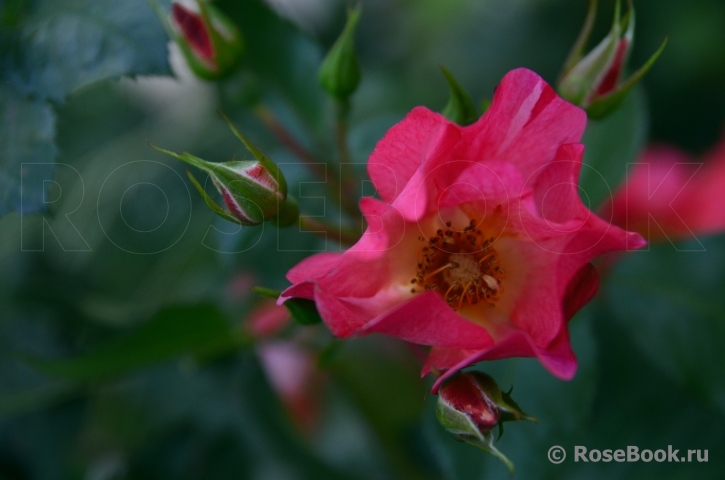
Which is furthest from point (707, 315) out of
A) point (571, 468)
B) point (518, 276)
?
point (518, 276)

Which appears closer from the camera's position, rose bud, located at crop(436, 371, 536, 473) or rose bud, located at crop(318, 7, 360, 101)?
rose bud, located at crop(436, 371, 536, 473)

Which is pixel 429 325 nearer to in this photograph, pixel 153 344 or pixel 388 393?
pixel 153 344

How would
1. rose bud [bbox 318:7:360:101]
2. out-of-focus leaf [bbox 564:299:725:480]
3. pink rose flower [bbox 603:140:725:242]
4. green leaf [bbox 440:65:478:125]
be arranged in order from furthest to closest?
pink rose flower [bbox 603:140:725:242]
out-of-focus leaf [bbox 564:299:725:480]
rose bud [bbox 318:7:360:101]
green leaf [bbox 440:65:478:125]

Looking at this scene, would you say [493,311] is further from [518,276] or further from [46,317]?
[46,317]

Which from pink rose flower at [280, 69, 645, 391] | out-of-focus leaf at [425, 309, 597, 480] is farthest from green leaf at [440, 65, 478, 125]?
out-of-focus leaf at [425, 309, 597, 480]

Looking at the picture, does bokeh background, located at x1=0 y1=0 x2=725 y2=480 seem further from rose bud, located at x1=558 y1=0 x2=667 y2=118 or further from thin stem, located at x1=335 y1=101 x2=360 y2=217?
rose bud, located at x1=558 y1=0 x2=667 y2=118

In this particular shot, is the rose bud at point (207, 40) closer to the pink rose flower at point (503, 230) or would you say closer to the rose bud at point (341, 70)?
the rose bud at point (341, 70)
